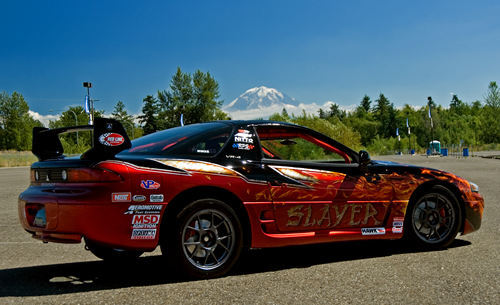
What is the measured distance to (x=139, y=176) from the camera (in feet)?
12.1

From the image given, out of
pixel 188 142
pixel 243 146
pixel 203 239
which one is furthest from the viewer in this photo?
pixel 243 146

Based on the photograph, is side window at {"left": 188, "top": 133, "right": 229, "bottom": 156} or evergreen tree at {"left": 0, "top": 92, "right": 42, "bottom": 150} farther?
evergreen tree at {"left": 0, "top": 92, "right": 42, "bottom": 150}

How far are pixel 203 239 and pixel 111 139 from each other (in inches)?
44.0

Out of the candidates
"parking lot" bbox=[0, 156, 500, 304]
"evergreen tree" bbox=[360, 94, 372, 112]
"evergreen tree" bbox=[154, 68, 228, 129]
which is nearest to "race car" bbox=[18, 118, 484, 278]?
"parking lot" bbox=[0, 156, 500, 304]

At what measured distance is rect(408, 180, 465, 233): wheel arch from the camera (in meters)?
5.00

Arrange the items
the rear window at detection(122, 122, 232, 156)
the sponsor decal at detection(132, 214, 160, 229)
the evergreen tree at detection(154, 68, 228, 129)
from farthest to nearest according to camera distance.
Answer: the evergreen tree at detection(154, 68, 228, 129) → the rear window at detection(122, 122, 232, 156) → the sponsor decal at detection(132, 214, 160, 229)

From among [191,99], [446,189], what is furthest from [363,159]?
[191,99]

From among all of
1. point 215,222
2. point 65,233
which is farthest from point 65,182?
point 215,222

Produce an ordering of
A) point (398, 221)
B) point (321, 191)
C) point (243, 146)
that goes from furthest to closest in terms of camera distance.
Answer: point (398, 221)
point (321, 191)
point (243, 146)

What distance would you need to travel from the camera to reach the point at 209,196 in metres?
3.96

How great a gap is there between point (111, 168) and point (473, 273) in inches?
124

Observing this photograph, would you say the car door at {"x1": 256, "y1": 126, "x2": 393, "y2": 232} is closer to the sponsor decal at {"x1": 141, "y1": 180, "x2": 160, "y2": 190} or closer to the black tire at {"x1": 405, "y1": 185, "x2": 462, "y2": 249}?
the black tire at {"x1": 405, "y1": 185, "x2": 462, "y2": 249}

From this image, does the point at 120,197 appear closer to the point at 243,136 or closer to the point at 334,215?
the point at 243,136

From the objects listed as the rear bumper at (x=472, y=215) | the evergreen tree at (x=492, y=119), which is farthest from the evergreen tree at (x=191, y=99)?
the rear bumper at (x=472, y=215)
